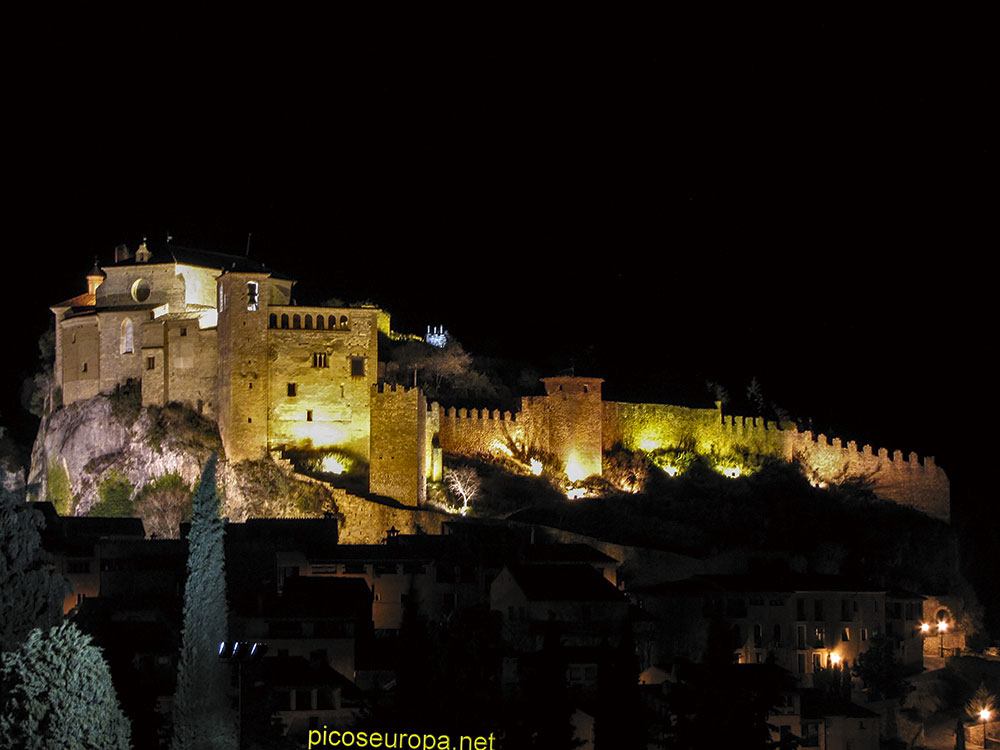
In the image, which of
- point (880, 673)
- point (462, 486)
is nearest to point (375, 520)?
point (462, 486)

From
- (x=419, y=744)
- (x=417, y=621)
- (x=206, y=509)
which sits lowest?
(x=419, y=744)

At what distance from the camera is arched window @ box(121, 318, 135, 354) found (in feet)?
206

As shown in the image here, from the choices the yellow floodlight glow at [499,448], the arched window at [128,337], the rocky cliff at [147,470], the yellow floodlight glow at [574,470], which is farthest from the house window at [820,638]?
the arched window at [128,337]

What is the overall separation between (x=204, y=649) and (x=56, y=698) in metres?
6.16

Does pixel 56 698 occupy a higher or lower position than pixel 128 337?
lower

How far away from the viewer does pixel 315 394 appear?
58188mm

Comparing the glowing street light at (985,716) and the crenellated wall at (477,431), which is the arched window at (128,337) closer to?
the crenellated wall at (477,431)

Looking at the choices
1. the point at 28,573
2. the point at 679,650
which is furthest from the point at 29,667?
the point at 679,650

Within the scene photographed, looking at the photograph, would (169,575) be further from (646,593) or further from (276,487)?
(646,593)

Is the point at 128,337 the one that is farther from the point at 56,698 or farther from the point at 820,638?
the point at 56,698

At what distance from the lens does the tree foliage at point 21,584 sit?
3488 cm

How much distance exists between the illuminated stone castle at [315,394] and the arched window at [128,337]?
50 mm

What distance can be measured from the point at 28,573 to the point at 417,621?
8.96m

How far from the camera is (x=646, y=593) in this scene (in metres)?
48.9
